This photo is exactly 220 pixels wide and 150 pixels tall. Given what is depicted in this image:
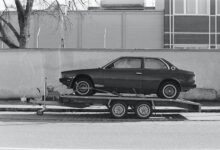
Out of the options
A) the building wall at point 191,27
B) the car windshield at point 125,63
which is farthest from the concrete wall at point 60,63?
the building wall at point 191,27

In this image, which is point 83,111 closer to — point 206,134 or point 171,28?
point 206,134

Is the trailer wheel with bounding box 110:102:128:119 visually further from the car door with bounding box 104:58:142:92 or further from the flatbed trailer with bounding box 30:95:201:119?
the car door with bounding box 104:58:142:92

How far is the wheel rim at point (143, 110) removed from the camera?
1566cm

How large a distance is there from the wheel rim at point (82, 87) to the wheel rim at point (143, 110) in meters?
1.82

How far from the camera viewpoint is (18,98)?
868 inches

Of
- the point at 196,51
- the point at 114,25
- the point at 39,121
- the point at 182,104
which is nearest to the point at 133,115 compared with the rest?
the point at 182,104

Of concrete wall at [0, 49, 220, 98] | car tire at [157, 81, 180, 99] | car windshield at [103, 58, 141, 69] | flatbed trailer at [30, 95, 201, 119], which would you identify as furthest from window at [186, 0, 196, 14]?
flatbed trailer at [30, 95, 201, 119]

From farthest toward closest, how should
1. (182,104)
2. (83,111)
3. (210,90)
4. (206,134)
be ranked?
(210,90), (83,111), (182,104), (206,134)

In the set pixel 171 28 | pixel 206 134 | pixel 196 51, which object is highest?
pixel 171 28

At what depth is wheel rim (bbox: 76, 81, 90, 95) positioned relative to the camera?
1602 cm

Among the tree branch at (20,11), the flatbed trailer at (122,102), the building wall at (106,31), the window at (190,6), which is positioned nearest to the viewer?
the flatbed trailer at (122,102)

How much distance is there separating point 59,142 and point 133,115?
22.3 feet

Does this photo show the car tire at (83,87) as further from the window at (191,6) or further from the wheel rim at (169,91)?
the window at (191,6)

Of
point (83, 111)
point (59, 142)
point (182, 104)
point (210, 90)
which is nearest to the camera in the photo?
point (59, 142)
